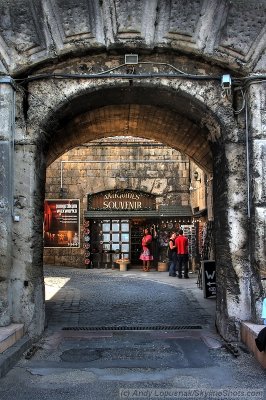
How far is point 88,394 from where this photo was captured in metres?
3.93

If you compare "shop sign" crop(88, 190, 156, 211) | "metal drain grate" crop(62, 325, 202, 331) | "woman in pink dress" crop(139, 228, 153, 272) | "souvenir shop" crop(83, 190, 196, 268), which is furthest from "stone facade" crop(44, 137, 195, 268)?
"metal drain grate" crop(62, 325, 202, 331)

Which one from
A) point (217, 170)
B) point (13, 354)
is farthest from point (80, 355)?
point (217, 170)

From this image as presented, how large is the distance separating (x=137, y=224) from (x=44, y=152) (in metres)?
12.3

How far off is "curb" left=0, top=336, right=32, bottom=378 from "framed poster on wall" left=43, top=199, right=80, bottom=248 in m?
12.4

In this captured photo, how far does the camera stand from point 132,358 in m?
5.04

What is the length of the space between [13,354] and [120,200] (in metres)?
13.5

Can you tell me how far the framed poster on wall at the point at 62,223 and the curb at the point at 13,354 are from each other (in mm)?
12429

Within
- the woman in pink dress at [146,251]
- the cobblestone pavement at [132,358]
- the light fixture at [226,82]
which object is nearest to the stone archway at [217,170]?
the light fixture at [226,82]

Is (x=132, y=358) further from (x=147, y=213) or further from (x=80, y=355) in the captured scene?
(x=147, y=213)

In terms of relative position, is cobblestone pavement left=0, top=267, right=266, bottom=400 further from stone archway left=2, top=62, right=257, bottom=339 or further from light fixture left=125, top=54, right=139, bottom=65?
light fixture left=125, top=54, right=139, bottom=65

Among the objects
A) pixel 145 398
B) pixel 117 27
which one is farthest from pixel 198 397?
pixel 117 27

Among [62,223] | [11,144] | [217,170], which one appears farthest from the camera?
[62,223]

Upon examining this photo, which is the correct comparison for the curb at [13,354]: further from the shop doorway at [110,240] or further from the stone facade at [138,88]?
the shop doorway at [110,240]

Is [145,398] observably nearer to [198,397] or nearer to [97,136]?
[198,397]
